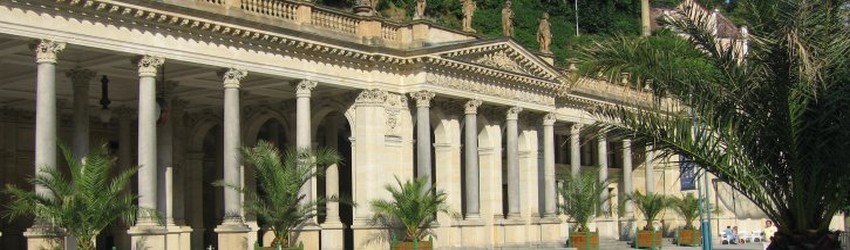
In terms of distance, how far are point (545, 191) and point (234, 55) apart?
614 inches

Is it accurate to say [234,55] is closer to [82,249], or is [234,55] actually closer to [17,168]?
[82,249]

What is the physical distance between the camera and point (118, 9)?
22859 millimetres

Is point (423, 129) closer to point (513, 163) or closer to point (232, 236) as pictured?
point (513, 163)

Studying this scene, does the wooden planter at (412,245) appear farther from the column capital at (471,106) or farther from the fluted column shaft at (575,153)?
the fluted column shaft at (575,153)

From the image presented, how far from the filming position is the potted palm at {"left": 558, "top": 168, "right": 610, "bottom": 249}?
35.2 metres

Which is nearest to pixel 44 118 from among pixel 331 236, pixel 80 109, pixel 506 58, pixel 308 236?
pixel 80 109

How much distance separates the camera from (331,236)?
30375 millimetres

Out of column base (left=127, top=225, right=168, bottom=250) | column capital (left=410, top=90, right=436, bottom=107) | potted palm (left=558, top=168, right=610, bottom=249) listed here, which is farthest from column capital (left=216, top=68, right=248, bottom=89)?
potted palm (left=558, top=168, right=610, bottom=249)

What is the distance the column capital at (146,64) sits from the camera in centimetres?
2375

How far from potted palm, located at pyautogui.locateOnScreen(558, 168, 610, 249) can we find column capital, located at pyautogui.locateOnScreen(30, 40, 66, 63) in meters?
18.9

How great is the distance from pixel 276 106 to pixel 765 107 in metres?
21.9

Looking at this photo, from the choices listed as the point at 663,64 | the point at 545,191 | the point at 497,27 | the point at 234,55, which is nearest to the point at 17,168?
the point at 234,55

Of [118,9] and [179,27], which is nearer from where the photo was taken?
[118,9]

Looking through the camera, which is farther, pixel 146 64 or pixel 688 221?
pixel 688 221
